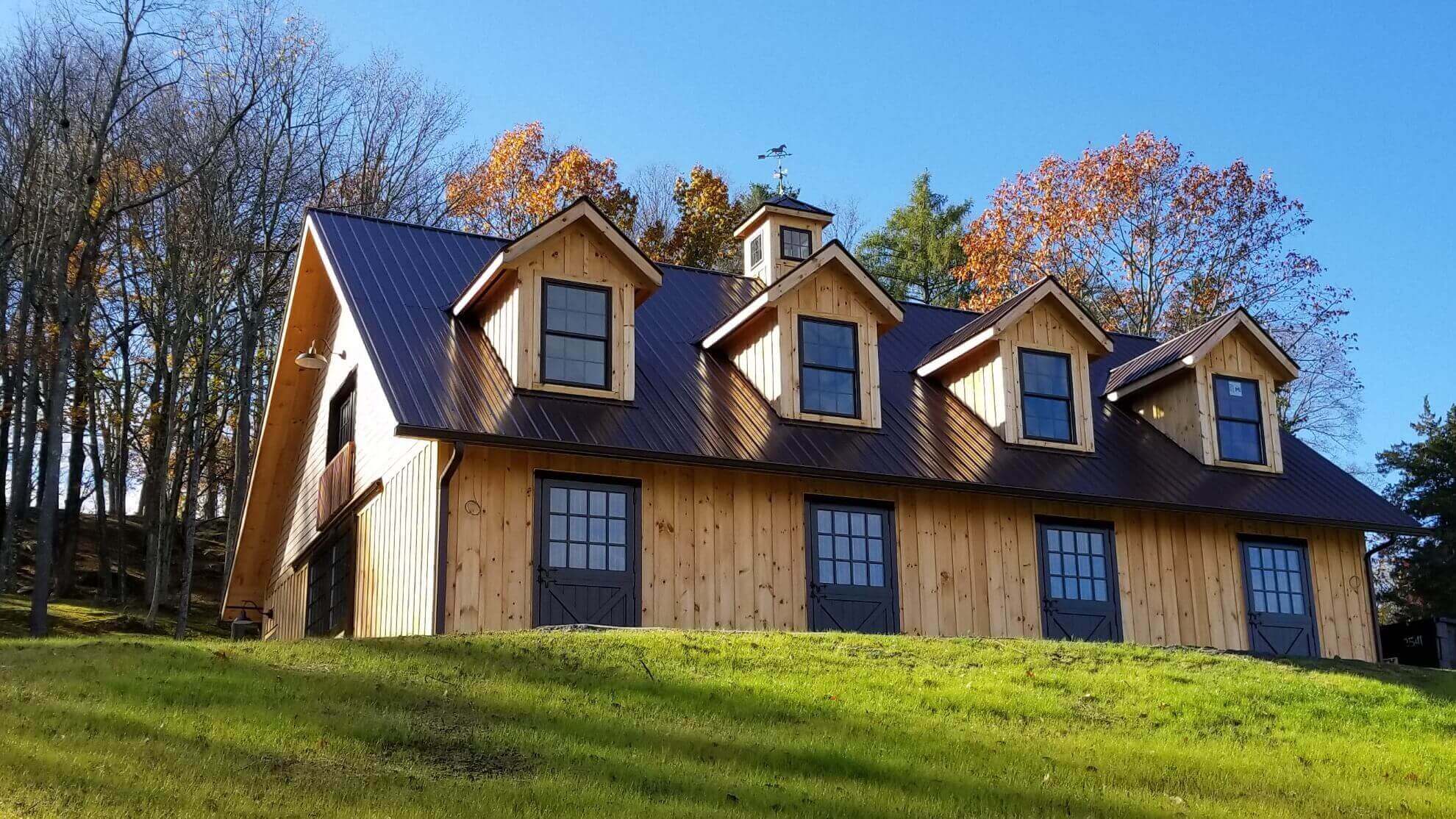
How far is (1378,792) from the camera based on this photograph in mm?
10383

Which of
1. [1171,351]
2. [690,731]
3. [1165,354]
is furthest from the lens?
[1165,354]

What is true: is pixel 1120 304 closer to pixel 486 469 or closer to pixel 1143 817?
pixel 486 469

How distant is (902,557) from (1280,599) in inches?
236

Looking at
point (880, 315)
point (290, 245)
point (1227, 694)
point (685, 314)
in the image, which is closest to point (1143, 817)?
point (1227, 694)

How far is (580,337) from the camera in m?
17.1

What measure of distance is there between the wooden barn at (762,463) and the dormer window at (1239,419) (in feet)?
0.15

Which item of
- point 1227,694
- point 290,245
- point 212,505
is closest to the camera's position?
point 1227,694

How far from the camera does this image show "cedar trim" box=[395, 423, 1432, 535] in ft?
49.4

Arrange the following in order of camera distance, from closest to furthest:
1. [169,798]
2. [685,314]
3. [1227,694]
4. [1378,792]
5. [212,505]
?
[169,798] → [1378,792] → [1227,694] → [685,314] → [212,505]

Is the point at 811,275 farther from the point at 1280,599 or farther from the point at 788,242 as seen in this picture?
the point at 1280,599

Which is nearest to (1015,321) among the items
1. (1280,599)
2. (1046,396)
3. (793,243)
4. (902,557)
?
(1046,396)

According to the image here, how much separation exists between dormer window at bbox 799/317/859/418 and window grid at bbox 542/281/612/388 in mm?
2812

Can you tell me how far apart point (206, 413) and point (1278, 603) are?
26.2 meters

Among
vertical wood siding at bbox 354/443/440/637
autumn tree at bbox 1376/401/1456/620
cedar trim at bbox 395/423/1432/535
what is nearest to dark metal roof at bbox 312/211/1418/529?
cedar trim at bbox 395/423/1432/535
